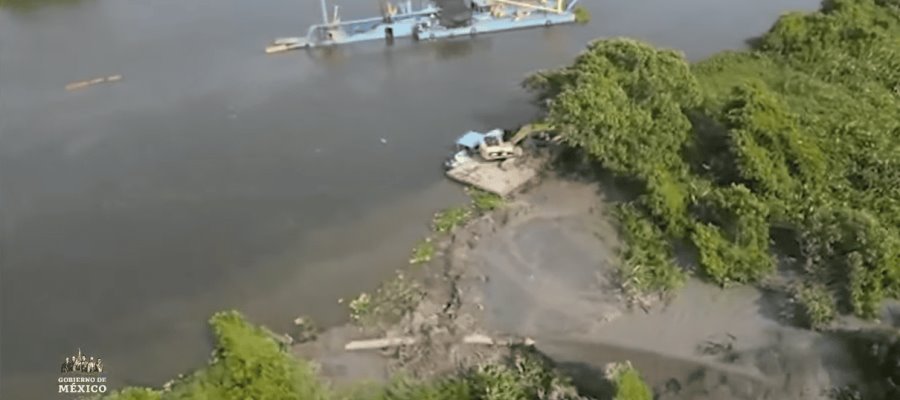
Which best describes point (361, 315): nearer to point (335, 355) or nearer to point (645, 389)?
point (335, 355)

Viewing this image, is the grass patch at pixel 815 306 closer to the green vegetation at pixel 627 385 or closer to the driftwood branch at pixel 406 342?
the green vegetation at pixel 627 385

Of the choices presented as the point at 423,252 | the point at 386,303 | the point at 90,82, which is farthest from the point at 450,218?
the point at 90,82

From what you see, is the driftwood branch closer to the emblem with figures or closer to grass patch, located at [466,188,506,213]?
grass patch, located at [466,188,506,213]

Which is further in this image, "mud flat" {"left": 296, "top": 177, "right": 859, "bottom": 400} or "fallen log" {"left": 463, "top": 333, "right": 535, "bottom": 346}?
"fallen log" {"left": 463, "top": 333, "right": 535, "bottom": 346}

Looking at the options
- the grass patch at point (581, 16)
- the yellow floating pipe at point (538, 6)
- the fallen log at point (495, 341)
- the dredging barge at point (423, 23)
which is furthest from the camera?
the grass patch at point (581, 16)

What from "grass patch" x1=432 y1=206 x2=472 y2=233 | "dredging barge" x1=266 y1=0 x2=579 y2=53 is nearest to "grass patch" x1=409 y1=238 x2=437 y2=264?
"grass patch" x1=432 y1=206 x2=472 y2=233

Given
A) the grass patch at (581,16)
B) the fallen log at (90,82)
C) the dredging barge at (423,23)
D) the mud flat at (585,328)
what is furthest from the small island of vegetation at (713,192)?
the fallen log at (90,82)

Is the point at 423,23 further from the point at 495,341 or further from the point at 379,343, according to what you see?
the point at 495,341
